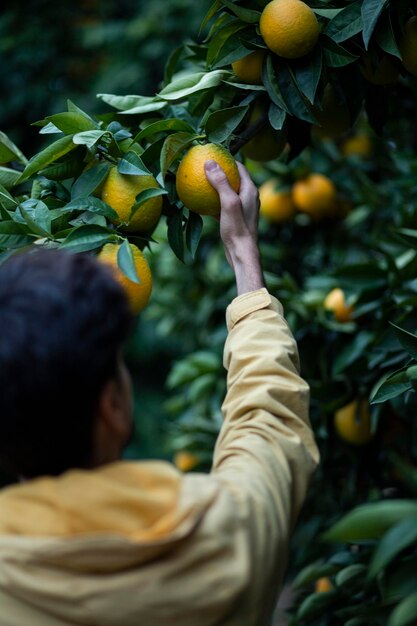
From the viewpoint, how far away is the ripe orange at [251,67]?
4.45 feet

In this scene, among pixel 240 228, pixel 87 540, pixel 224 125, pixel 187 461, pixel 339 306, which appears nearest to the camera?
pixel 87 540

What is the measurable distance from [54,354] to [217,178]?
487 millimetres

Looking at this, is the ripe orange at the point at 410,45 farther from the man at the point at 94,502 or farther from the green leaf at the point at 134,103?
the man at the point at 94,502

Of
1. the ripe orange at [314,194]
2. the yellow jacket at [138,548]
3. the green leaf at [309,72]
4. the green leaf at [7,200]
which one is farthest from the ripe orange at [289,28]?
the ripe orange at [314,194]

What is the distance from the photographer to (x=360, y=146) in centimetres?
276

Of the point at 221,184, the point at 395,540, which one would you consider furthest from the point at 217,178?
the point at 395,540

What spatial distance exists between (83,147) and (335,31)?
1.40 ft

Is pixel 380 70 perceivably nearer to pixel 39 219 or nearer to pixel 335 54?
pixel 335 54

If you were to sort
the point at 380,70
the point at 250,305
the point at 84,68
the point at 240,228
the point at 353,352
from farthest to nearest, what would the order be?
the point at 84,68 < the point at 353,352 < the point at 380,70 < the point at 240,228 < the point at 250,305

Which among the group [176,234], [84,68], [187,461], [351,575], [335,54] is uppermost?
[335,54]

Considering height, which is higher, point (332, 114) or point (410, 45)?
point (410, 45)

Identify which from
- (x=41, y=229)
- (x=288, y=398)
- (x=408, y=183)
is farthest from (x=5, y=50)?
(x=288, y=398)

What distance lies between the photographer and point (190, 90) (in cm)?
134

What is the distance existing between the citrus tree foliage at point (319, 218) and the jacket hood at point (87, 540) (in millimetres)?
166
